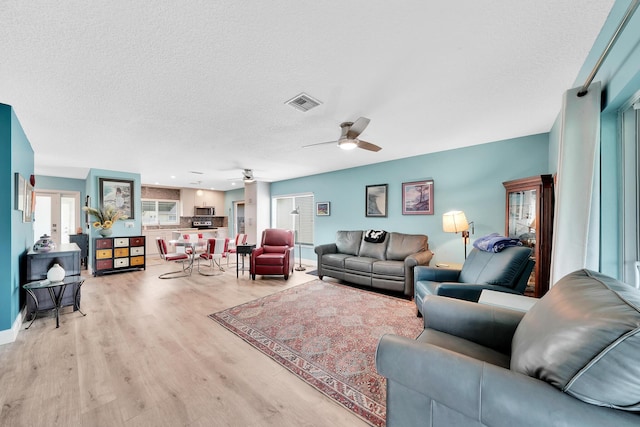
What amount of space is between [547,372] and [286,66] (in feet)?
7.29

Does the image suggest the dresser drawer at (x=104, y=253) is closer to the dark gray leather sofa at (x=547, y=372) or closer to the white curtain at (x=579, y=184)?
the dark gray leather sofa at (x=547, y=372)

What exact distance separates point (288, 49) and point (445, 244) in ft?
12.7

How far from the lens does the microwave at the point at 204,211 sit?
947cm

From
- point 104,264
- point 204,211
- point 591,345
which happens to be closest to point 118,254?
point 104,264

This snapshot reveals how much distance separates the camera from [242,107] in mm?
2561

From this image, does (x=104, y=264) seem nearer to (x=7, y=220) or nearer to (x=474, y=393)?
(x=7, y=220)

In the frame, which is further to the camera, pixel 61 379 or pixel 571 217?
pixel 61 379

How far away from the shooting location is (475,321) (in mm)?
1565

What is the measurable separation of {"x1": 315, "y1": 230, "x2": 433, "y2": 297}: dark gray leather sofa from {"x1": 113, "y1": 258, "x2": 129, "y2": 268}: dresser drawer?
4.45 m

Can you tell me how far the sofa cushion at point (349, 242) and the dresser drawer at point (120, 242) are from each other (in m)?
4.85

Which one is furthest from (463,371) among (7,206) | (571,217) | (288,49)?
(7,206)

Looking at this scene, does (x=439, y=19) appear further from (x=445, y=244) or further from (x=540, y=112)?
(x=445, y=244)

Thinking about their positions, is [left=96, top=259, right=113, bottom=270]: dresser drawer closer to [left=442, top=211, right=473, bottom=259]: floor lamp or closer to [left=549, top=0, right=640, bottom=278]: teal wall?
[left=442, top=211, right=473, bottom=259]: floor lamp

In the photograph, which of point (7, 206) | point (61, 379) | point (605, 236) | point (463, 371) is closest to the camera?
point (463, 371)
